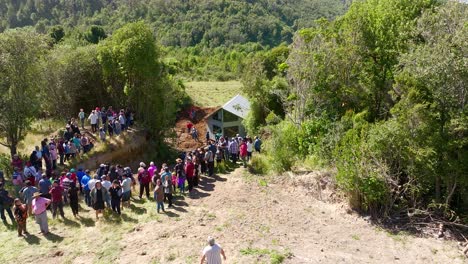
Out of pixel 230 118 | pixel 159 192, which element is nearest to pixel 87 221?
pixel 159 192

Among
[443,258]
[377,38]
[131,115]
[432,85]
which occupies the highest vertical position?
[377,38]

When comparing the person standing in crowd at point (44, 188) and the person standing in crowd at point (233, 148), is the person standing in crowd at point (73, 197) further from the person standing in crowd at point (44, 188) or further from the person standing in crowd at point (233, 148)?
the person standing in crowd at point (233, 148)

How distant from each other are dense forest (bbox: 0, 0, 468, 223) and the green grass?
7634mm

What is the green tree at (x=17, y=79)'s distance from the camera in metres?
19.3

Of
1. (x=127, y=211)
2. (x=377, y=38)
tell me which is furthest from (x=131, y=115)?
(x=377, y=38)

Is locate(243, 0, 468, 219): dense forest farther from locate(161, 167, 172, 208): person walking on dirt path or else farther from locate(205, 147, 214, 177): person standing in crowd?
locate(161, 167, 172, 208): person walking on dirt path

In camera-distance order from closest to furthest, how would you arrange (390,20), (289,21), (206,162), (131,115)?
(206,162), (390,20), (131,115), (289,21)

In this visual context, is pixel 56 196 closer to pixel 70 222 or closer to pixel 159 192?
pixel 70 222

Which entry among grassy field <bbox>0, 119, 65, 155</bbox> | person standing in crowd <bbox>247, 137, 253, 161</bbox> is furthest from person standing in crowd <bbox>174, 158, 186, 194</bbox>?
grassy field <bbox>0, 119, 65, 155</bbox>

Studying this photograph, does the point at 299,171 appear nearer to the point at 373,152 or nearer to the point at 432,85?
the point at 373,152

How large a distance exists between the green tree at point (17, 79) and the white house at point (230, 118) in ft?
44.9

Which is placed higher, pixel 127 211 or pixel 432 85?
pixel 432 85

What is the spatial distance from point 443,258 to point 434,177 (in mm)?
3185

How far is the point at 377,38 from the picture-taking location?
21484mm
